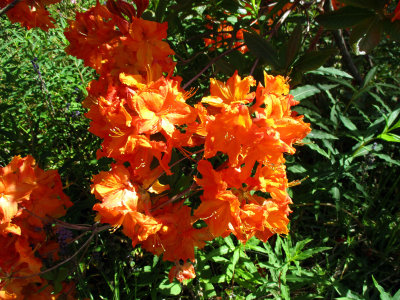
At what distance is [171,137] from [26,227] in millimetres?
717

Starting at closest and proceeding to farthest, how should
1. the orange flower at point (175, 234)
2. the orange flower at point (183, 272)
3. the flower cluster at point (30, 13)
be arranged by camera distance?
the orange flower at point (175, 234) → the orange flower at point (183, 272) → the flower cluster at point (30, 13)

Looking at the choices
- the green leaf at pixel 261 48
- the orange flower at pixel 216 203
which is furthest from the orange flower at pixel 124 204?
the green leaf at pixel 261 48

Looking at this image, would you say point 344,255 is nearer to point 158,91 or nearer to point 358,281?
point 358,281

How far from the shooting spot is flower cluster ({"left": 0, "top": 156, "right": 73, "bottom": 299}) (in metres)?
1.18

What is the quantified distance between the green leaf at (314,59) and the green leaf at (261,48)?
12cm

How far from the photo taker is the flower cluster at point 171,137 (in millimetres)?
956

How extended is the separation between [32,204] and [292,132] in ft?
3.26

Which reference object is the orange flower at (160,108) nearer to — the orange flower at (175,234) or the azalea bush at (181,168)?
the azalea bush at (181,168)

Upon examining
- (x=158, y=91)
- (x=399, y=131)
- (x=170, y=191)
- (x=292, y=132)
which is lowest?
(x=399, y=131)

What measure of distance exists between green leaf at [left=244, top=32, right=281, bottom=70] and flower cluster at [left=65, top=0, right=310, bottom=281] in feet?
1.27

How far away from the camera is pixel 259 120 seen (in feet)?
3.10

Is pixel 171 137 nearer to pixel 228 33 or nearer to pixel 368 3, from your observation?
pixel 368 3

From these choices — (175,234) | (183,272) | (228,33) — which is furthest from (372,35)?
(183,272)

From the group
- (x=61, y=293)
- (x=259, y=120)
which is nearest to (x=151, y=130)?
(x=259, y=120)
